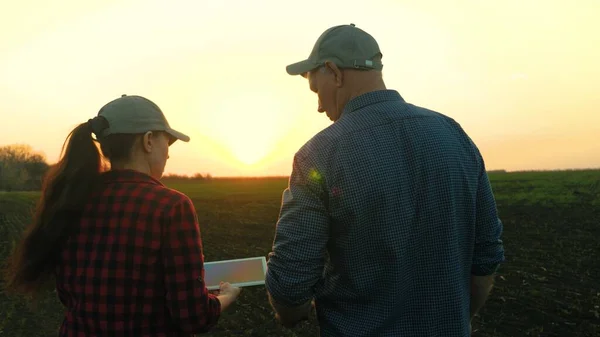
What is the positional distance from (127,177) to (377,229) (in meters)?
1.01

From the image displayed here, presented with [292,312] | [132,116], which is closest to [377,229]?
[292,312]

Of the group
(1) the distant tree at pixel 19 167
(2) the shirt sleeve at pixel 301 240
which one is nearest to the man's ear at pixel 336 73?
(2) the shirt sleeve at pixel 301 240

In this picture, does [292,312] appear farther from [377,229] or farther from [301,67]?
[301,67]

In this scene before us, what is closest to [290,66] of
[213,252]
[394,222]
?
[394,222]

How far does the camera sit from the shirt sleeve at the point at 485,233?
2297 millimetres

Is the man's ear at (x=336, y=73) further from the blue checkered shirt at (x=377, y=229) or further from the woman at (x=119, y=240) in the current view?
the woman at (x=119, y=240)

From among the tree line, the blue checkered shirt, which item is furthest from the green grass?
the tree line

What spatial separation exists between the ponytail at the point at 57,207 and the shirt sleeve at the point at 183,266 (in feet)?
1.28

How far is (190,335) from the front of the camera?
2.35 metres

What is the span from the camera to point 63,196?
2.26 metres

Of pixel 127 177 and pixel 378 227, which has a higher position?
pixel 127 177

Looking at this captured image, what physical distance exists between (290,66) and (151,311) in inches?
44.5

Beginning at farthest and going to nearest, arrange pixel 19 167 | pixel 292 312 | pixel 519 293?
pixel 19 167 < pixel 519 293 < pixel 292 312

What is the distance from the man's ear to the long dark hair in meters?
0.84
